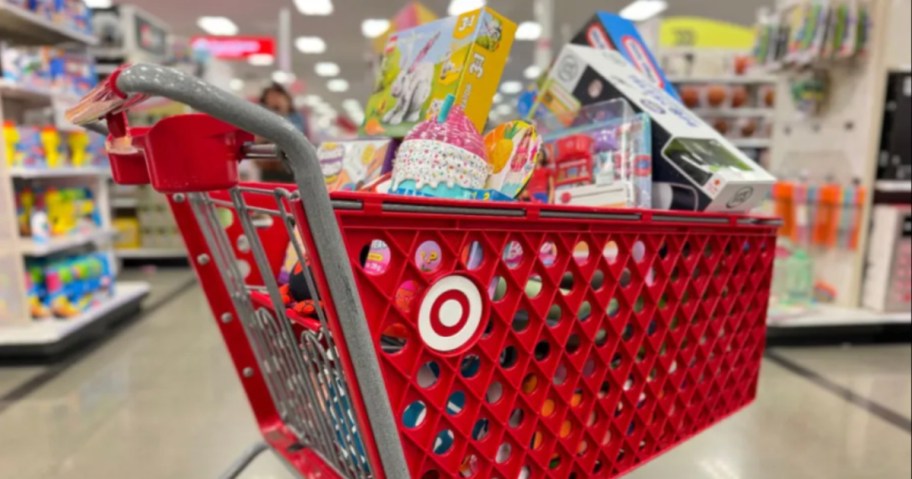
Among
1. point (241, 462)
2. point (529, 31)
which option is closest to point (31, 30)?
point (241, 462)

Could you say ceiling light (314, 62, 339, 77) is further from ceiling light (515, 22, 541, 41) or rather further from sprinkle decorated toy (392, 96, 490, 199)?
sprinkle decorated toy (392, 96, 490, 199)

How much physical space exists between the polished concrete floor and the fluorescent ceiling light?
6.24 m

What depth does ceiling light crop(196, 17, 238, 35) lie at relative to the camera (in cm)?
899

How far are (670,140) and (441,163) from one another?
1.78 ft

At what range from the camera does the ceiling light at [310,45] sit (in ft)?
34.4

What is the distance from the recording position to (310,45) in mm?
11016

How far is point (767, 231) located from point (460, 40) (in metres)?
0.80

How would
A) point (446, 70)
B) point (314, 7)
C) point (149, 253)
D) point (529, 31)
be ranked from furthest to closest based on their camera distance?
1. point (529, 31)
2. point (314, 7)
3. point (149, 253)
4. point (446, 70)

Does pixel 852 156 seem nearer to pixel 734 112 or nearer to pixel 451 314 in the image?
pixel 734 112

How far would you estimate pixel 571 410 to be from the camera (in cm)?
97

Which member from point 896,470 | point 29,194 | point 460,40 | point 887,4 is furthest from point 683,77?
point 29,194

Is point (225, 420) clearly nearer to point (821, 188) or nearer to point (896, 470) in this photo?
point (896, 470)

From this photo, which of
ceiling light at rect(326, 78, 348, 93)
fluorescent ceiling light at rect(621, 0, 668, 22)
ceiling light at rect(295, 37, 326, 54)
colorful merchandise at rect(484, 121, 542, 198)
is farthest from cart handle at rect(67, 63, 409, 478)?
ceiling light at rect(326, 78, 348, 93)

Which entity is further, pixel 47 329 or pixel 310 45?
pixel 310 45
